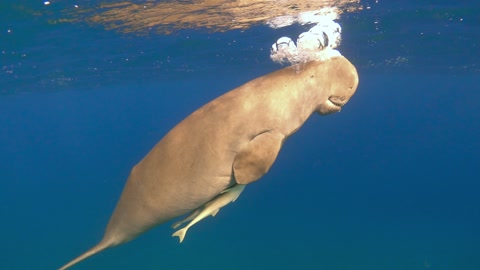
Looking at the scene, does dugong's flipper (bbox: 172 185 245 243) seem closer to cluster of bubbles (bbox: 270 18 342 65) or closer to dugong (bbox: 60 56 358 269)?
dugong (bbox: 60 56 358 269)

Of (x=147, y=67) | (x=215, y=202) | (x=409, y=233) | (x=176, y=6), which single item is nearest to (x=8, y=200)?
(x=147, y=67)

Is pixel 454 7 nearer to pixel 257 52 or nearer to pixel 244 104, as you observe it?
pixel 257 52

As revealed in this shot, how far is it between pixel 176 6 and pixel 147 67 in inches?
608

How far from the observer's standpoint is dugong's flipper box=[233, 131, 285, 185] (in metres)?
3.66

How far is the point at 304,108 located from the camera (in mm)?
4152

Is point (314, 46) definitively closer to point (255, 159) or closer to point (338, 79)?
point (338, 79)

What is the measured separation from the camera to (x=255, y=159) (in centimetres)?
365

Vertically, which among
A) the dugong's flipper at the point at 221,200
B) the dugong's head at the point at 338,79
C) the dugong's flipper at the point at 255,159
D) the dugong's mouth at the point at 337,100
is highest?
the dugong's head at the point at 338,79

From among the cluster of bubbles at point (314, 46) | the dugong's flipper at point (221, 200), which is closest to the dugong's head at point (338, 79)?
the cluster of bubbles at point (314, 46)

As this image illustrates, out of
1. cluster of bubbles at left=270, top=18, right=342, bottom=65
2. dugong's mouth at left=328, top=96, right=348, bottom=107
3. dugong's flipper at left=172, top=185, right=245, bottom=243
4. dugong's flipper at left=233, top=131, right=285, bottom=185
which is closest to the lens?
dugong's flipper at left=233, top=131, right=285, bottom=185

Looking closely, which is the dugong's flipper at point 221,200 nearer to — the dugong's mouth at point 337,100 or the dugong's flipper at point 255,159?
the dugong's flipper at point 255,159

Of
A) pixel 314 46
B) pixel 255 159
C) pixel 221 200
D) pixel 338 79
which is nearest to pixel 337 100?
pixel 338 79

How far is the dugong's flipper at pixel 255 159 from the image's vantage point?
3.66 meters

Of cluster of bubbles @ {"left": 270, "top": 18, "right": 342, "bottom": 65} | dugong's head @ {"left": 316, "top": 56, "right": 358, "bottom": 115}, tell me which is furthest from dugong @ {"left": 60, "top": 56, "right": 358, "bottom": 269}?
cluster of bubbles @ {"left": 270, "top": 18, "right": 342, "bottom": 65}
